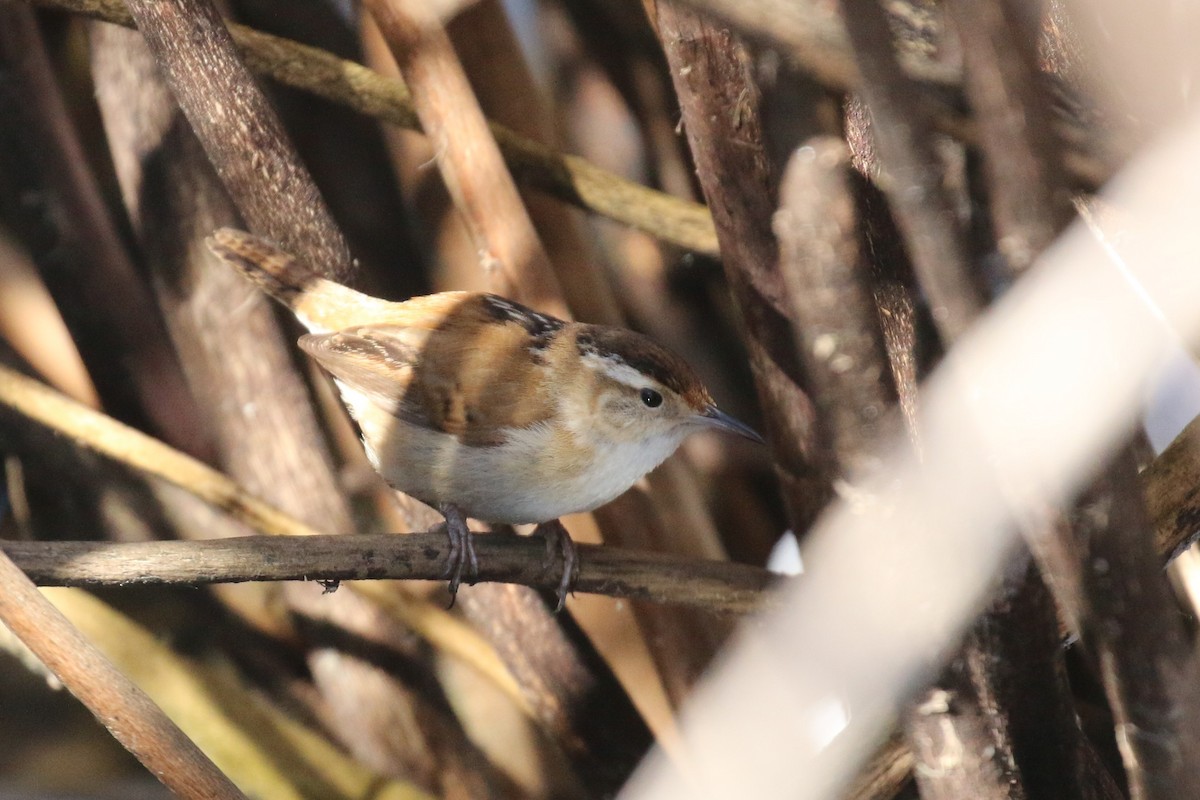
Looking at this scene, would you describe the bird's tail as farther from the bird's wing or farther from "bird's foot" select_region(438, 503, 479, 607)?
"bird's foot" select_region(438, 503, 479, 607)

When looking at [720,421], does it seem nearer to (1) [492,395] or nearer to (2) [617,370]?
(2) [617,370]

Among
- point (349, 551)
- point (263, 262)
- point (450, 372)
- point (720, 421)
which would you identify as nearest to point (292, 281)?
point (263, 262)

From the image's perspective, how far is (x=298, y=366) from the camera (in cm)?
306

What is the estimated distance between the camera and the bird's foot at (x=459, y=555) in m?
1.90

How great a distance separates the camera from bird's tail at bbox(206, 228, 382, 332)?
2268 millimetres

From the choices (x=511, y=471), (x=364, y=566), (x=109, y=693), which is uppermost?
(x=511, y=471)

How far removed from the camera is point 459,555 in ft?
6.48

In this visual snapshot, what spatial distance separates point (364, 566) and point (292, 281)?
34.8 inches

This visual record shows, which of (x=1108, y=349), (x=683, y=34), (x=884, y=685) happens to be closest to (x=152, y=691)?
(x=884, y=685)

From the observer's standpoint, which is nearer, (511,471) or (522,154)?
(511,471)

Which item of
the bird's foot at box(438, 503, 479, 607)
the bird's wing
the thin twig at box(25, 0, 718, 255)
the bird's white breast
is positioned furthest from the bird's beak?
the bird's foot at box(438, 503, 479, 607)

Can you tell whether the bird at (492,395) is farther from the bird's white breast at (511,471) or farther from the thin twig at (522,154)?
the thin twig at (522,154)

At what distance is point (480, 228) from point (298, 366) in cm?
89

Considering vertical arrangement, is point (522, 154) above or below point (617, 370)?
above
